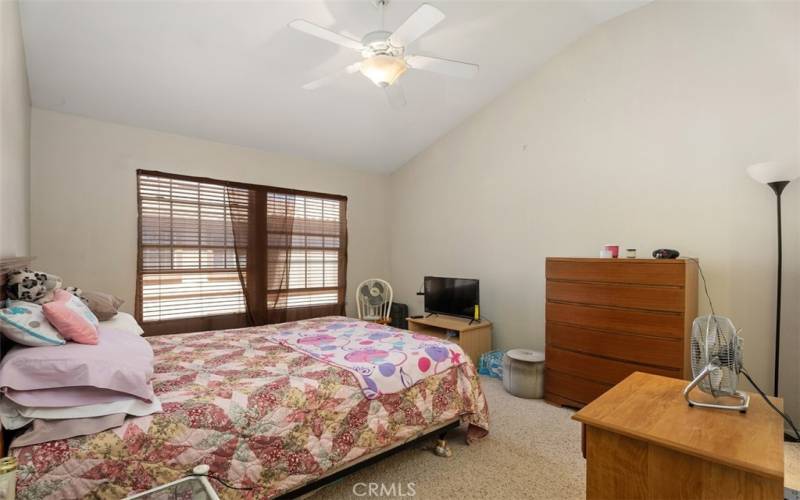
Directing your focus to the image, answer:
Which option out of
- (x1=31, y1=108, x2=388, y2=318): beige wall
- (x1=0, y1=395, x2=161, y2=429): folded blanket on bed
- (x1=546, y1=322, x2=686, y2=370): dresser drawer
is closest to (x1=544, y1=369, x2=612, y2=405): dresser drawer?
(x1=546, y1=322, x2=686, y2=370): dresser drawer

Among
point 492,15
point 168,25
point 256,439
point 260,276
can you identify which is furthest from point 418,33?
point 260,276

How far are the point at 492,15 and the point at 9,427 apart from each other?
11.7 ft

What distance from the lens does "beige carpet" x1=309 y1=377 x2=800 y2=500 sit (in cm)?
197

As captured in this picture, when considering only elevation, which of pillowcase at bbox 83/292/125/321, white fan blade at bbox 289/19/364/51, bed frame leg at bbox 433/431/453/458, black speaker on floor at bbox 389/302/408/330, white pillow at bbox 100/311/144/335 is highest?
white fan blade at bbox 289/19/364/51

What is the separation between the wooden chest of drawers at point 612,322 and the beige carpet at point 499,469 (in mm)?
454

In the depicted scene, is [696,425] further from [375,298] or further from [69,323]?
[375,298]

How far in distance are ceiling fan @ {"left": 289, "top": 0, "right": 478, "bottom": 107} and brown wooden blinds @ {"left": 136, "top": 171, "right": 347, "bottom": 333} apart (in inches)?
79.7

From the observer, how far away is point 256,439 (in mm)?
→ 1589

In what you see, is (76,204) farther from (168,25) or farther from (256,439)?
(256,439)

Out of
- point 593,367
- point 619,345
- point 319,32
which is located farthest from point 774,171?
point 319,32

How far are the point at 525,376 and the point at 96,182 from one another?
4.06m

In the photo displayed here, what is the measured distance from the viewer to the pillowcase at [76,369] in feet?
4.14

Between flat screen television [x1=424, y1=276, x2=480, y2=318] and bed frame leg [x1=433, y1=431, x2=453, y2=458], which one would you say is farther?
flat screen television [x1=424, y1=276, x2=480, y2=318]

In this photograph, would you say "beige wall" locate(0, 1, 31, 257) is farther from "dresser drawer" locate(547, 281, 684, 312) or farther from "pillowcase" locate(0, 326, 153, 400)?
"dresser drawer" locate(547, 281, 684, 312)
